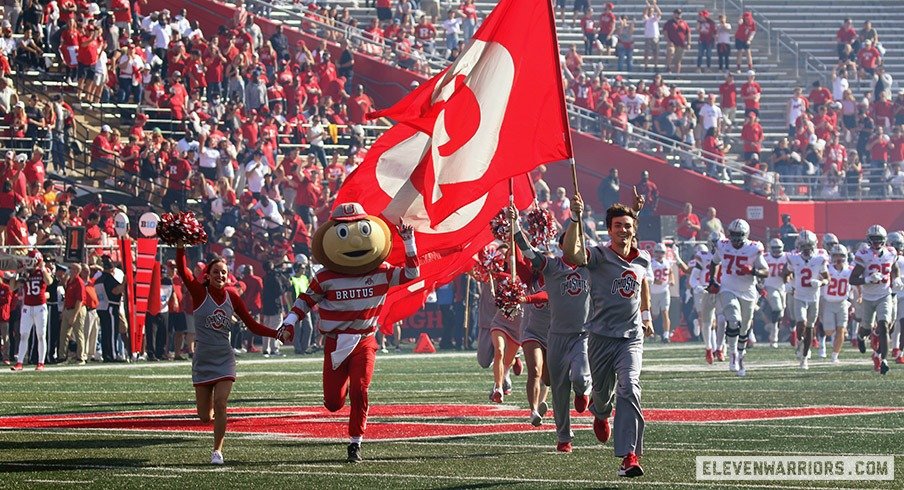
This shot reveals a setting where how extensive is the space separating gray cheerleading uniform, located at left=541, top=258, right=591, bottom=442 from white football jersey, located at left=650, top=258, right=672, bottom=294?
18618 mm

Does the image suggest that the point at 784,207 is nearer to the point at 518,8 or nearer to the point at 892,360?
the point at 892,360

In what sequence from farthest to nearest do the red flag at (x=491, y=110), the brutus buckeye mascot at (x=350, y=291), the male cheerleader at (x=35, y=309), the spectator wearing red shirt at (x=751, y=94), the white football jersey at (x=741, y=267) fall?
the spectator wearing red shirt at (x=751, y=94), the male cheerleader at (x=35, y=309), the white football jersey at (x=741, y=267), the red flag at (x=491, y=110), the brutus buckeye mascot at (x=350, y=291)

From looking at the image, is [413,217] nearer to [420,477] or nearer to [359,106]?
[420,477]

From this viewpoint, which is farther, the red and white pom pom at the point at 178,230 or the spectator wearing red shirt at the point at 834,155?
the spectator wearing red shirt at the point at 834,155

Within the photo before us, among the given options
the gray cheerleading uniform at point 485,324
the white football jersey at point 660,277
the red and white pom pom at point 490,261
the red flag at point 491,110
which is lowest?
the white football jersey at point 660,277

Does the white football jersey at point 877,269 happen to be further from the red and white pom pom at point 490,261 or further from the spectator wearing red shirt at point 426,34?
the spectator wearing red shirt at point 426,34

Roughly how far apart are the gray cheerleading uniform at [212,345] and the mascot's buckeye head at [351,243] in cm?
79

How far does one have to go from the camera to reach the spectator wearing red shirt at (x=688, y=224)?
35312 mm

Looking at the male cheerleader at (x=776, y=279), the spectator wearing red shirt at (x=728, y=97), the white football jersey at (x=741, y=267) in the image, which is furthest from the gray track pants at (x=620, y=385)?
the spectator wearing red shirt at (x=728, y=97)

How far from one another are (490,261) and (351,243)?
10.4 ft

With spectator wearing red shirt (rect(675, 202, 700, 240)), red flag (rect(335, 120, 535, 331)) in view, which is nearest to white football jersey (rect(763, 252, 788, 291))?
spectator wearing red shirt (rect(675, 202, 700, 240))

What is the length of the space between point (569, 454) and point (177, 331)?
1512 centimetres

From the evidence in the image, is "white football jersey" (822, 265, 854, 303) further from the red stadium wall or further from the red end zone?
the red stadium wall

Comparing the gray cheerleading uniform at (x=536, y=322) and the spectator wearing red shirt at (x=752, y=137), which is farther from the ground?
the gray cheerleading uniform at (x=536, y=322)
